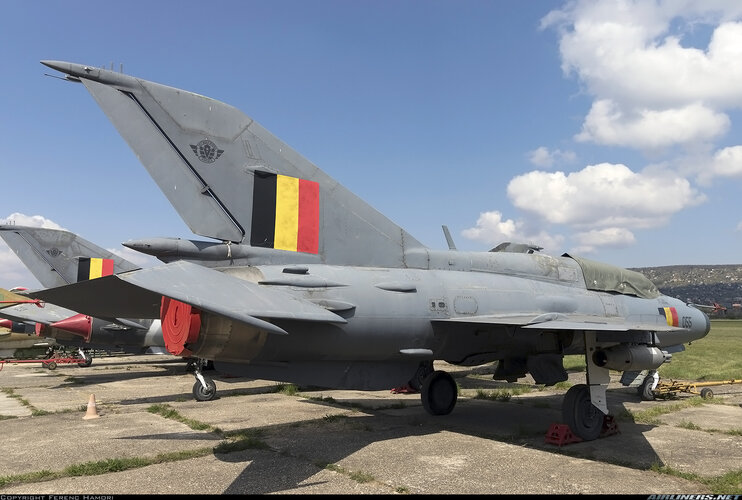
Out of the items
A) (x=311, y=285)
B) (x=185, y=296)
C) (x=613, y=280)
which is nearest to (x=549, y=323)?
(x=311, y=285)

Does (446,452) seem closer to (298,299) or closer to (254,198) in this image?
(298,299)

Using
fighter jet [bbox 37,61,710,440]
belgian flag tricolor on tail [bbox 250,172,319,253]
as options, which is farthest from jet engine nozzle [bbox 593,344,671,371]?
belgian flag tricolor on tail [bbox 250,172,319,253]

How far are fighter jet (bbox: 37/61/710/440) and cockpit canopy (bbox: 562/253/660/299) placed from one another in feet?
4.71

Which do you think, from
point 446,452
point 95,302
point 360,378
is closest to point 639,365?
point 446,452

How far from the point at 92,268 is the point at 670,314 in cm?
1851

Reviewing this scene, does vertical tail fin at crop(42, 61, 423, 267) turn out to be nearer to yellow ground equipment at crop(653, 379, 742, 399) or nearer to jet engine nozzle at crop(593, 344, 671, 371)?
jet engine nozzle at crop(593, 344, 671, 371)

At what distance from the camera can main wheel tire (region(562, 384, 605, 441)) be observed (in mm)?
8305

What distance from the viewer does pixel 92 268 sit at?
19.3m

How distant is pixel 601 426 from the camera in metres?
8.56

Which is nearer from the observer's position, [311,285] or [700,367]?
[311,285]

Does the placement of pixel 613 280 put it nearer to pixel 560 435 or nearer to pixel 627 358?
pixel 627 358

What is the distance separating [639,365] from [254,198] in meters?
6.67

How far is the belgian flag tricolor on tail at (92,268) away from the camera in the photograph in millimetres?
19203

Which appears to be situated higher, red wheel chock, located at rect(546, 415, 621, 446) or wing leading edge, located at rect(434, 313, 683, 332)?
wing leading edge, located at rect(434, 313, 683, 332)
